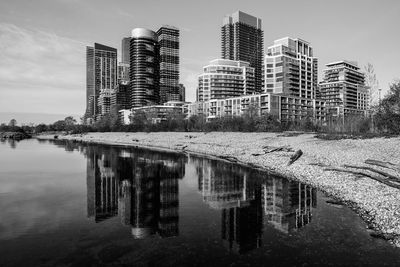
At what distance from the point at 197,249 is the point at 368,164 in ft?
70.1

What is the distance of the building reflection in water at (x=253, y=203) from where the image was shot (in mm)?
14289

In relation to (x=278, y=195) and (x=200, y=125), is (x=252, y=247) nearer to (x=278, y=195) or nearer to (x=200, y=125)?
(x=278, y=195)

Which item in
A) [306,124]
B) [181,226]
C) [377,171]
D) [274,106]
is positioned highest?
[274,106]

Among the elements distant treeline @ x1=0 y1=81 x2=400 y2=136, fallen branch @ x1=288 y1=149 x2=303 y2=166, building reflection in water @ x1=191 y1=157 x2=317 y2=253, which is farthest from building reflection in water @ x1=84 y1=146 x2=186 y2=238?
distant treeline @ x1=0 y1=81 x2=400 y2=136

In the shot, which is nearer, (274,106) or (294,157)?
(294,157)

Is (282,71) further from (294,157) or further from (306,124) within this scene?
(294,157)

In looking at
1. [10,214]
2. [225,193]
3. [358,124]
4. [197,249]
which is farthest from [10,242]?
[358,124]

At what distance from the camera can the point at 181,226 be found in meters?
15.2

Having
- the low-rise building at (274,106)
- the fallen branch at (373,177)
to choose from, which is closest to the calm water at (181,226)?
the fallen branch at (373,177)

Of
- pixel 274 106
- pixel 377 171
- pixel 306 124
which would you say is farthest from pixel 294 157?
pixel 274 106

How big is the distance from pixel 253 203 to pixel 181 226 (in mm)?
6482

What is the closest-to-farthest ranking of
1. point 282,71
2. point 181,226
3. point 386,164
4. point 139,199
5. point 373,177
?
point 181,226 → point 139,199 → point 373,177 → point 386,164 → point 282,71

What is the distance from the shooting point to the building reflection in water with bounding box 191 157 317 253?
14.3m

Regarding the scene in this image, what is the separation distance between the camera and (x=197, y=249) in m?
12.2
